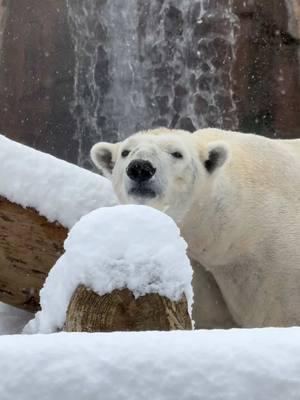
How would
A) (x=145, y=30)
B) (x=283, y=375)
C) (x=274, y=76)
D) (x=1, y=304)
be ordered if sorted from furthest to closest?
(x=145, y=30), (x=274, y=76), (x=1, y=304), (x=283, y=375)

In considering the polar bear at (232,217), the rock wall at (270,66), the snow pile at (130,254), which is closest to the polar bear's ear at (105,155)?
the polar bear at (232,217)

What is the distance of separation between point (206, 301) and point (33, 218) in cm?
97

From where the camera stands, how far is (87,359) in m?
1.25

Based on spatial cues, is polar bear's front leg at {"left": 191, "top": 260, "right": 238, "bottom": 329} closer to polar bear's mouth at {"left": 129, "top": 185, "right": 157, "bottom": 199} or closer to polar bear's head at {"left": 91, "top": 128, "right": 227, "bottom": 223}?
polar bear's head at {"left": 91, "top": 128, "right": 227, "bottom": 223}

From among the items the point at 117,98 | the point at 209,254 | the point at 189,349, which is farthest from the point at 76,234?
the point at 117,98

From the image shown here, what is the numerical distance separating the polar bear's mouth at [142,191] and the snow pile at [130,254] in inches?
49.7

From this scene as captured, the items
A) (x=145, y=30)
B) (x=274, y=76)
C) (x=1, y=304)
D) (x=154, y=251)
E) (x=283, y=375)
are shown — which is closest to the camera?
(x=283, y=375)

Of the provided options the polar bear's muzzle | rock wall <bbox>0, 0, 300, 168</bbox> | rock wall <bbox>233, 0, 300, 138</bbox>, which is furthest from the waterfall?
the polar bear's muzzle

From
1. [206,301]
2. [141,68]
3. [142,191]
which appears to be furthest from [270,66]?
[142,191]

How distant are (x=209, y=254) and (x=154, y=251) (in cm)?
190

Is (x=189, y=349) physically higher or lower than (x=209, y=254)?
higher

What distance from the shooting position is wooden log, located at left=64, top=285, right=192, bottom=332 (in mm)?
2102

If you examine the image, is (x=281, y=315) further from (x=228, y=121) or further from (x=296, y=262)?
(x=228, y=121)

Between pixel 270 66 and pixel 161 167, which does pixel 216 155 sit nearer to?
pixel 161 167
